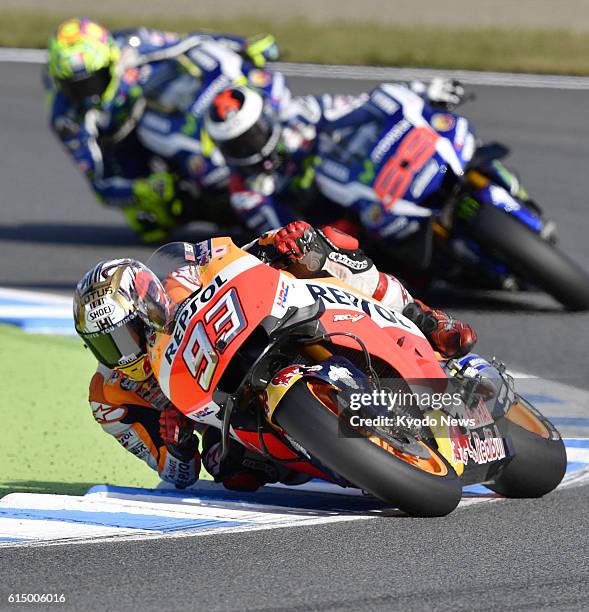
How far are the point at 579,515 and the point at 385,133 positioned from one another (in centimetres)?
432

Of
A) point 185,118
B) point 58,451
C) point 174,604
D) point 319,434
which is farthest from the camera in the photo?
point 185,118

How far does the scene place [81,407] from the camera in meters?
7.54

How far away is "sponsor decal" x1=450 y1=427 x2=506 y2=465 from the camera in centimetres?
534

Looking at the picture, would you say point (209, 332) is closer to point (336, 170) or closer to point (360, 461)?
point (360, 461)

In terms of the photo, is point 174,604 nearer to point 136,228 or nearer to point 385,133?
point 385,133

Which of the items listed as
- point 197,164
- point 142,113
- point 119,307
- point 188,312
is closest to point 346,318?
point 188,312

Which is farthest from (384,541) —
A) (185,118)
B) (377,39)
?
(377,39)

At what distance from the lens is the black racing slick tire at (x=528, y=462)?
5.56 metres

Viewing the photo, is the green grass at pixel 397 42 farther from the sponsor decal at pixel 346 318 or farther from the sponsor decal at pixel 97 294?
the sponsor decal at pixel 97 294

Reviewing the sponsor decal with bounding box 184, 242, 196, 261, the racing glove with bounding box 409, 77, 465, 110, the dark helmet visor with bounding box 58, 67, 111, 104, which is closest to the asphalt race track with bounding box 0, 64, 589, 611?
the sponsor decal with bounding box 184, 242, 196, 261

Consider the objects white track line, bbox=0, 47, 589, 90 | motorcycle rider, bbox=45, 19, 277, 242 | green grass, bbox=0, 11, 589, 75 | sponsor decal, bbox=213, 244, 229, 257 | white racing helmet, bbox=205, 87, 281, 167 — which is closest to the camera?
sponsor decal, bbox=213, 244, 229, 257

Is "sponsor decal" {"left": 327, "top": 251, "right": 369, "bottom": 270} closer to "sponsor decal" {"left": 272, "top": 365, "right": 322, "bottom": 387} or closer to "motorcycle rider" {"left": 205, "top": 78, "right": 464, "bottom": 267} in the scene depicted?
"sponsor decal" {"left": 272, "top": 365, "right": 322, "bottom": 387}

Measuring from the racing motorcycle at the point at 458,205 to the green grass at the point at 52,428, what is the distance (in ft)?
7.15

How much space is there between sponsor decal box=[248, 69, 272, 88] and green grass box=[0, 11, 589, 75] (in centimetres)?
691
